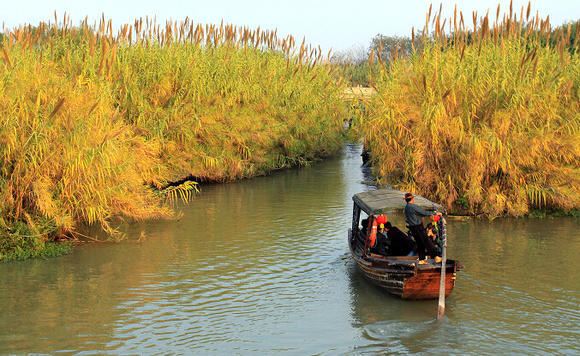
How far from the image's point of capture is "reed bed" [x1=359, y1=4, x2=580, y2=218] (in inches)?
868

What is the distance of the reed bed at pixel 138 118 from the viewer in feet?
57.6

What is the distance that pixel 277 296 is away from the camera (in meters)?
15.1

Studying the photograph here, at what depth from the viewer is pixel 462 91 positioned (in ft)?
73.5

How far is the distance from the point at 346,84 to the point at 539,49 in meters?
17.5

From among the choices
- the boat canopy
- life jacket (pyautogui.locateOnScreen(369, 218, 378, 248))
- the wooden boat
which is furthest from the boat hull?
the boat canopy

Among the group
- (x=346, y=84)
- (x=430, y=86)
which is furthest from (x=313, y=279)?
(x=346, y=84)

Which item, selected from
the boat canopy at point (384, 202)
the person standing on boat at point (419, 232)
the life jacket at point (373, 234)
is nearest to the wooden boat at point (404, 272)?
the boat canopy at point (384, 202)

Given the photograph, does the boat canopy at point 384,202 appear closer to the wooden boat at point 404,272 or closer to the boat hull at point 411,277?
Answer: the wooden boat at point 404,272

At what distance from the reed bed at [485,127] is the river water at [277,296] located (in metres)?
0.85

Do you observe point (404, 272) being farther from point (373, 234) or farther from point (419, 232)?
point (373, 234)

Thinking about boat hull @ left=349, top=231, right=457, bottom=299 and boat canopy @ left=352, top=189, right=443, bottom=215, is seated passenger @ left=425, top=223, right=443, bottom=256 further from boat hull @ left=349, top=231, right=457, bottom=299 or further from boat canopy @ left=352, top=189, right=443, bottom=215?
boat hull @ left=349, top=231, right=457, bottom=299

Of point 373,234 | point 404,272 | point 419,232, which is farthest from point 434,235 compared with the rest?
point 404,272

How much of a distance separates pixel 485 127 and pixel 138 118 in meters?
10.5

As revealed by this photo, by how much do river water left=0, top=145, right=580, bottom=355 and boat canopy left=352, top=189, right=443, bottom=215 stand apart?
1.42 metres
